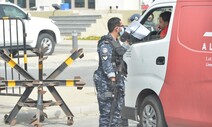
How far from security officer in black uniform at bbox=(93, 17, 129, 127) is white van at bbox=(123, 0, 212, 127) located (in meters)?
0.34

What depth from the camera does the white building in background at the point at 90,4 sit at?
110ft

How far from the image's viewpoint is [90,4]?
116 feet

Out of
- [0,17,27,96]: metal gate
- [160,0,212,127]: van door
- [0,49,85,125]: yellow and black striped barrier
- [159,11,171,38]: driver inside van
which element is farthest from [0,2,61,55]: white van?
[160,0,212,127]: van door

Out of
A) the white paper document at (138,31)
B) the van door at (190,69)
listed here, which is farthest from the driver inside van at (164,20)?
the van door at (190,69)

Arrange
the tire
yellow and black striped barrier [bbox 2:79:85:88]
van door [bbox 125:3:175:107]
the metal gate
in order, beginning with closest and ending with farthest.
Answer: van door [bbox 125:3:175:107] < yellow and black striped barrier [bbox 2:79:85:88] < the metal gate < the tire

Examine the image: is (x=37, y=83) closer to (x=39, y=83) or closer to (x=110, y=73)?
(x=39, y=83)

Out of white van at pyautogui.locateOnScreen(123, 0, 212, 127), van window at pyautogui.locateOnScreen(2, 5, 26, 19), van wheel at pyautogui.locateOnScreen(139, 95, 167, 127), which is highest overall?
van window at pyautogui.locateOnScreen(2, 5, 26, 19)

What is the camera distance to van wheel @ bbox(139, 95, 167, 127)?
675 cm

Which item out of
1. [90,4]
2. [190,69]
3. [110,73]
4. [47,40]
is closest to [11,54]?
[110,73]

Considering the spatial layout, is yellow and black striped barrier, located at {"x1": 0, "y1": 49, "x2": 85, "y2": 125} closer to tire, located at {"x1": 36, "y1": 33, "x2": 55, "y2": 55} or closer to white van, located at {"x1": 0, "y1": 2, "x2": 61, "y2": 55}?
white van, located at {"x1": 0, "y1": 2, "x2": 61, "y2": 55}

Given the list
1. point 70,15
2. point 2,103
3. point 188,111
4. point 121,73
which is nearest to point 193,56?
point 188,111

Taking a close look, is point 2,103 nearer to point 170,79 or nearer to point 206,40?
point 170,79

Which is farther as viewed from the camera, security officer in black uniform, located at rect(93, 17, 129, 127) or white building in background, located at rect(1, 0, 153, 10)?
white building in background, located at rect(1, 0, 153, 10)

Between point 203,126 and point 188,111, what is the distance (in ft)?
0.97
